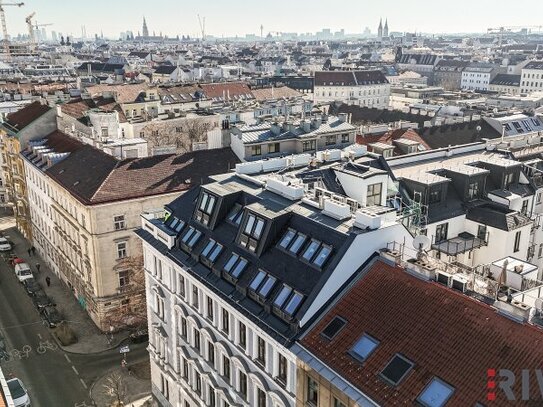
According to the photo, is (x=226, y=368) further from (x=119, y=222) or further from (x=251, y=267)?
(x=119, y=222)

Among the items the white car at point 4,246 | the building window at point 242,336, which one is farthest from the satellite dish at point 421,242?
the white car at point 4,246

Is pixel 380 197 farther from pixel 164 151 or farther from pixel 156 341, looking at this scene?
pixel 164 151

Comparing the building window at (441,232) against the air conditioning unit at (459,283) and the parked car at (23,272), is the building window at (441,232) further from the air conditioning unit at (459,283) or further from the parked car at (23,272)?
the parked car at (23,272)

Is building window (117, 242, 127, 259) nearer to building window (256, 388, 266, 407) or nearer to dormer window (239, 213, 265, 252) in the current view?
dormer window (239, 213, 265, 252)

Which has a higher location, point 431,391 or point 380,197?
point 380,197

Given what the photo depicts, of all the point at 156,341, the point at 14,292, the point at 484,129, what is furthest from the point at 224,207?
the point at 484,129

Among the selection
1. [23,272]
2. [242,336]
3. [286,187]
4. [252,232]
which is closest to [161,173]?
[23,272]
